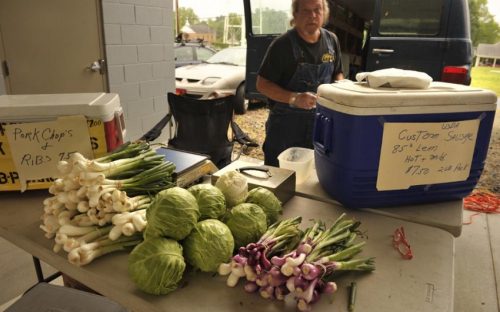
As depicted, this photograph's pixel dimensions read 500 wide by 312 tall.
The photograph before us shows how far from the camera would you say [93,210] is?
3.04 feet

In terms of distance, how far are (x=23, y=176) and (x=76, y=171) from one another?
15.6 inches

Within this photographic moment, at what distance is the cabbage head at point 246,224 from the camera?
2.92 ft

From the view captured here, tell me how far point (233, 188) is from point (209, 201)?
13cm

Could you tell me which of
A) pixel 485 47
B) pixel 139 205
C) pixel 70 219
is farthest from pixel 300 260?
pixel 485 47

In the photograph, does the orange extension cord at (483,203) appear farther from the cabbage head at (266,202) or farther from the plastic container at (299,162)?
the cabbage head at (266,202)

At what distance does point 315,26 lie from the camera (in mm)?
2145

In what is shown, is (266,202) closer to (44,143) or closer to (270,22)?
(44,143)

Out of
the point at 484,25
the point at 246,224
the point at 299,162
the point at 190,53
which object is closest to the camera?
the point at 246,224

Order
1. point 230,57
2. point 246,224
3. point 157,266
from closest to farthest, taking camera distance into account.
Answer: point 157,266 < point 246,224 < point 230,57

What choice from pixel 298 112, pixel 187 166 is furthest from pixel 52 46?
pixel 187 166

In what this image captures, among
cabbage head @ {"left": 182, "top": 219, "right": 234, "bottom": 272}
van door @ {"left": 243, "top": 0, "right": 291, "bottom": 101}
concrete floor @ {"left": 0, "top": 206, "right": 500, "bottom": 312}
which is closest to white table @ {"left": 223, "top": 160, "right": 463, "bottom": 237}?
cabbage head @ {"left": 182, "top": 219, "right": 234, "bottom": 272}

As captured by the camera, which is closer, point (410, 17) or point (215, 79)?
point (410, 17)

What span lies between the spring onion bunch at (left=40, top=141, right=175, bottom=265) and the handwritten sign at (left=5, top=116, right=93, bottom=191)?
9.2 inches

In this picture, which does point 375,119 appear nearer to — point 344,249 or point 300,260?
point 344,249
